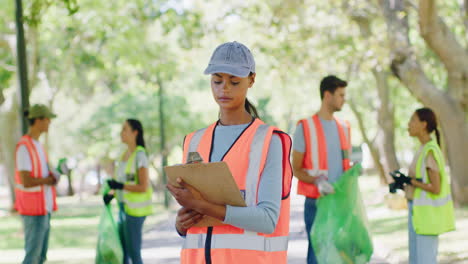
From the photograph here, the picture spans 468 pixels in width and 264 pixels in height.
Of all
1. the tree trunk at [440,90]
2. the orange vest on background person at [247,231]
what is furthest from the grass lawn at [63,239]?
the orange vest on background person at [247,231]

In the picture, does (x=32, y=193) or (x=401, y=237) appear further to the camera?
(x=401, y=237)

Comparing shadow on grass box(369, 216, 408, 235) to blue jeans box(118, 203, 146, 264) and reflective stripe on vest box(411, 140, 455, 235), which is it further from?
reflective stripe on vest box(411, 140, 455, 235)

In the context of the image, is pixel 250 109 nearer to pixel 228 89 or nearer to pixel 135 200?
pixel 228 89

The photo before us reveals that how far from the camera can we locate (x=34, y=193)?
25.4 feet

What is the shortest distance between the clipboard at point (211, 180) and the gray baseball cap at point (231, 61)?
0.46 m

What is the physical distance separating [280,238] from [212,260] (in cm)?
31

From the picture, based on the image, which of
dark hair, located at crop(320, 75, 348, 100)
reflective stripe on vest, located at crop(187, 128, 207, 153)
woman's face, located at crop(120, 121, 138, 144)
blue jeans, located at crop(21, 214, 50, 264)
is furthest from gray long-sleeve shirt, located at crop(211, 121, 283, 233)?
woman's face, located at crop(120, 121, 138, 144)

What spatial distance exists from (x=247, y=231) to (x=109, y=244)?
205 inches

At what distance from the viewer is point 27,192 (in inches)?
305

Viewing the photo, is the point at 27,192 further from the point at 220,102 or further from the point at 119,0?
the point at 119,0

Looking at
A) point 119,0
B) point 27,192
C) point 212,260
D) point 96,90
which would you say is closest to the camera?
point 212,260

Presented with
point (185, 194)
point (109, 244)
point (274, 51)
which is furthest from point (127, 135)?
point (274, 51)

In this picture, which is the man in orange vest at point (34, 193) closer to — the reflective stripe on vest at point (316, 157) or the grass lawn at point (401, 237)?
the reflective stripe on vest at point (316, 157)

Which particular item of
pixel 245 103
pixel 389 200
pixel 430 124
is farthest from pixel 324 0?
pixel 245 103
